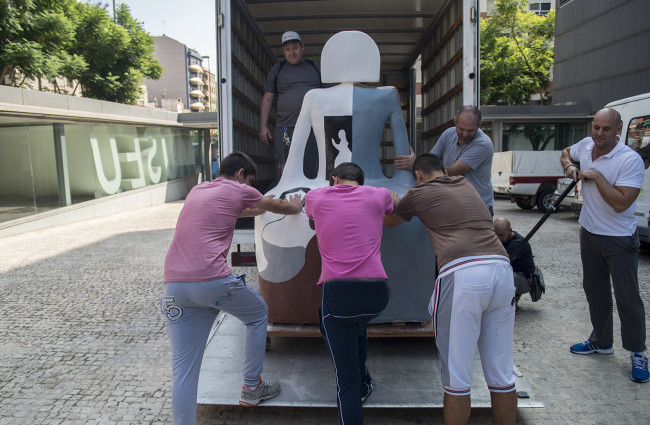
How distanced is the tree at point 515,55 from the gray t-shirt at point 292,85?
21698 millimetres

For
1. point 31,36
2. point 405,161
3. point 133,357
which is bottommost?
point 133,357

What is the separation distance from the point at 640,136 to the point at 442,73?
3.77 metres

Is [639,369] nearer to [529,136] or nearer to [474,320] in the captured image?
[474,320]

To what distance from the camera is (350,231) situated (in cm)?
255

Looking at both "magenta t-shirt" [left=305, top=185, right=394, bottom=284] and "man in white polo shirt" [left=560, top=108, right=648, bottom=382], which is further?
"man in white polo shirt" [left=560, top=108, right=648, bottom=382]

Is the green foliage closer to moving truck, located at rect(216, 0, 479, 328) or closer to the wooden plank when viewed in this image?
moving truck, located at rect(216, 0, 479, 328)

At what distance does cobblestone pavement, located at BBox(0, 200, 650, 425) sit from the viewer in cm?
311

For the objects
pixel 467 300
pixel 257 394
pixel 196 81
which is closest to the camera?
pixel 467 300

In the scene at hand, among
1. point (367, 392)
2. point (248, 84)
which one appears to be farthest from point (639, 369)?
point (248, 84)

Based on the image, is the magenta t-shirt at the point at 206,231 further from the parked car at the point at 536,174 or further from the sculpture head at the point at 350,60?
the parked car at the point at 536,174

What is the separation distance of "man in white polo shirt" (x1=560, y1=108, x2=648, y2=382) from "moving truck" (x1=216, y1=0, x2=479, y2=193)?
112 cm

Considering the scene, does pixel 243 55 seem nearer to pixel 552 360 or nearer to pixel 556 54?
pixel 552 360

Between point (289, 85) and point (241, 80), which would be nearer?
point (289, 85)

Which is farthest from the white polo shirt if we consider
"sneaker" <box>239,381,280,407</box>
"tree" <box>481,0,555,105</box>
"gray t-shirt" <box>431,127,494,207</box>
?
"tree" <box>481,0,555,105</box>
